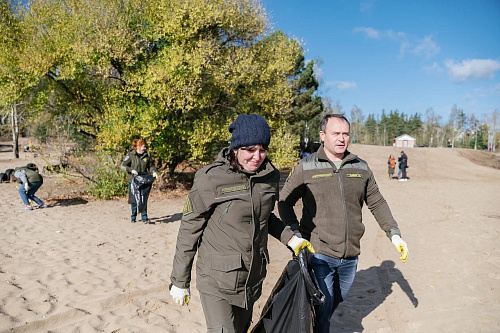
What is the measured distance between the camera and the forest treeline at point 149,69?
10.9 metres

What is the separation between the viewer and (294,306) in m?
2.34

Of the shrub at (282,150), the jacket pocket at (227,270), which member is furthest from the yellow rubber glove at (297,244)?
the shrub at (282,150)

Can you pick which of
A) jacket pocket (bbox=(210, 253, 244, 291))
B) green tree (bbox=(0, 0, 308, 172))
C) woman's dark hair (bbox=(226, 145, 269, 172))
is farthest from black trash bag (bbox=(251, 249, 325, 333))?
green tree (bbox=(0, 0, 308, 172))

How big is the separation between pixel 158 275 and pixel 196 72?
7.54 meters

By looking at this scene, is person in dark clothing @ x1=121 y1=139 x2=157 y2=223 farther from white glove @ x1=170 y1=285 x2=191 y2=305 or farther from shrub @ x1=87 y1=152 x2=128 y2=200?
white glove @ x1=170 y1=285 x2=191 y2=305

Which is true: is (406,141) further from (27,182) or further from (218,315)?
(218,315)

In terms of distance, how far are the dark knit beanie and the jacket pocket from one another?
0.70m

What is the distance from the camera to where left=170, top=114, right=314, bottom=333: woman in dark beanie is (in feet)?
7.07

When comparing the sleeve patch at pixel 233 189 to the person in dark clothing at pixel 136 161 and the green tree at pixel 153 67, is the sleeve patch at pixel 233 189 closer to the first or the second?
the person in dark clothing at pixel 136 161

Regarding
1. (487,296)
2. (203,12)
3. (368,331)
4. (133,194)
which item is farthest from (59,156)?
(487,296)

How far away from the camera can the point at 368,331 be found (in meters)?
3.72

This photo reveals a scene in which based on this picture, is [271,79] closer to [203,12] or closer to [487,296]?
[203,12]

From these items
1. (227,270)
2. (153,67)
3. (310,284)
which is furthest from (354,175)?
(153,67)

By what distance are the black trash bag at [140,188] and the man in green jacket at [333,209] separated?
17.6 ft
